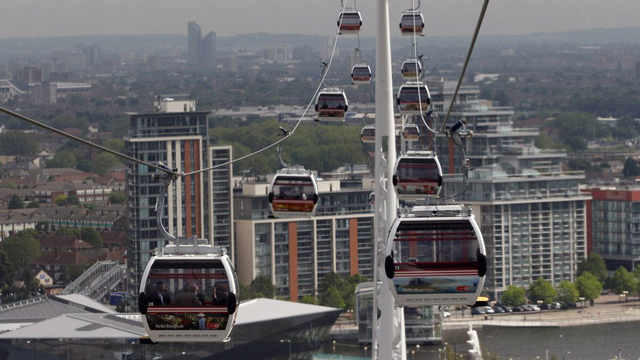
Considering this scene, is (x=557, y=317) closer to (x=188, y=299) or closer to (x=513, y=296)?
(x=513, y=296)

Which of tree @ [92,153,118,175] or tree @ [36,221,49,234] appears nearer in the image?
tree @ [36,221,49,234]

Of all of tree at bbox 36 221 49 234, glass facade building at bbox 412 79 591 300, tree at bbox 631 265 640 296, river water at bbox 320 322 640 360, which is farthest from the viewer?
tree at bbox 36 221 49 234

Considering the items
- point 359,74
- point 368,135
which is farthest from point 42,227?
point 359,74

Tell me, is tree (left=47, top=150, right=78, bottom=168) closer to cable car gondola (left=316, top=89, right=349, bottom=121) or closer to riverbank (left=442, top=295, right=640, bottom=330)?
riverbank (left=442, top=295, right=640, bottom=330)

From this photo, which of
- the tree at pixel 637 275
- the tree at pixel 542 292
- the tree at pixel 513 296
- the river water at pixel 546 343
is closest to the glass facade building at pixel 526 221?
the tree at pixel 513 296

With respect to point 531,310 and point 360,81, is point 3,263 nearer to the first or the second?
point 531,310

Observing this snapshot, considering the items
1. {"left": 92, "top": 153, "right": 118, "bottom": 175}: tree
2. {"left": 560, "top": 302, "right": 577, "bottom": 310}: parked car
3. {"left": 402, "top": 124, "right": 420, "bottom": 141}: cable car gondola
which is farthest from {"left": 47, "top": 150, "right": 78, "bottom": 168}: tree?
{"left": 402, "top": 124, "right": 420, "bottom": 141}: cable car gondola
